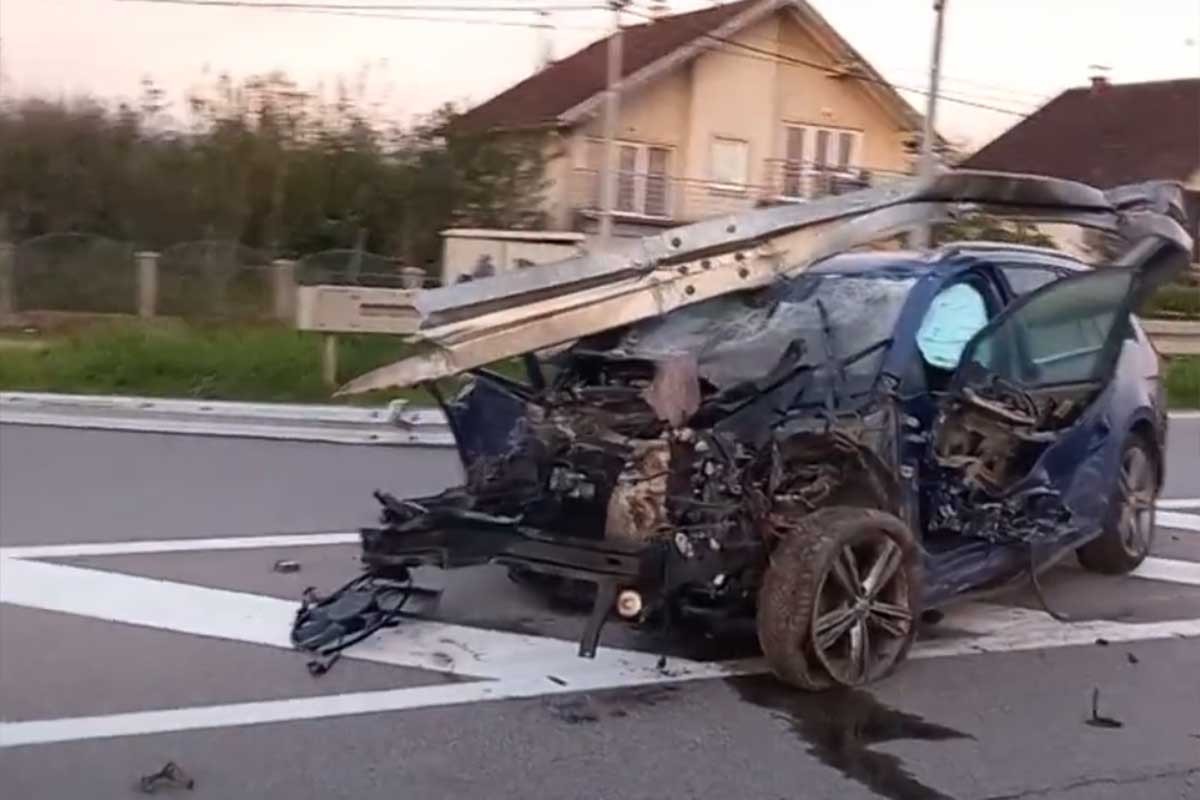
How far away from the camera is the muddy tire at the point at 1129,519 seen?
982 centimetres

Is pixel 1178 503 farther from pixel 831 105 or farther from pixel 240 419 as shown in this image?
pixel 831 105

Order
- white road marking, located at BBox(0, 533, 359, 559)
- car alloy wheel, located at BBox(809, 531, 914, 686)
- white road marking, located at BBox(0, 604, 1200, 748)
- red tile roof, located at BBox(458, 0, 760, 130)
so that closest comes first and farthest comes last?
1. white road marking, located at BBox(0, 604, 1200, 748)
2. car alloy wheel, located at BBox(809, 531, 914, 686)
3. white road marking, located at BBox(0, 533, 359, 559)
4. red tile roof, located at BBox(458, 0, 760, 130)

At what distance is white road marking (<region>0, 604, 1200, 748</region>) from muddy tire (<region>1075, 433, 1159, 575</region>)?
99 centimetres

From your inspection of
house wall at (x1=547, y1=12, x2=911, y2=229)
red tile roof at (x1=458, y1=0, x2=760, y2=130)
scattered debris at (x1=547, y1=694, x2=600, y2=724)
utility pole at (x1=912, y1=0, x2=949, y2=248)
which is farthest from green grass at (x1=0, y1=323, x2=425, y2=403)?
house wall at (x1=547, y1=12, x2=911, y2=229)

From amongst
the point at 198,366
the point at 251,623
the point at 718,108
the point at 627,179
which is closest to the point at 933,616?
the point at 251,623

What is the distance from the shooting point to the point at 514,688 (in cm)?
721

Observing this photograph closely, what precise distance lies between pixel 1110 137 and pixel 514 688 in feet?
137

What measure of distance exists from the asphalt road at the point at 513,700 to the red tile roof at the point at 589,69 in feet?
95.1

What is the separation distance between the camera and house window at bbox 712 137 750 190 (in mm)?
41406

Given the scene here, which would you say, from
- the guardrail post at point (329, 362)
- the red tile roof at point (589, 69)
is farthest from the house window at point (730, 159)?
the guardrail post at point (329, 362)

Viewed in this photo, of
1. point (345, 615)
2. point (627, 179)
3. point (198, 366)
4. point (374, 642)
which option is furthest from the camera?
point (627, 179)

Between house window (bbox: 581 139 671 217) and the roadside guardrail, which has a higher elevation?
house window (bbox: 581 139 671 217)

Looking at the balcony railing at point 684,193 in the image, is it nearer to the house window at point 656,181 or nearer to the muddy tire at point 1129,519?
the house window at point 656,181

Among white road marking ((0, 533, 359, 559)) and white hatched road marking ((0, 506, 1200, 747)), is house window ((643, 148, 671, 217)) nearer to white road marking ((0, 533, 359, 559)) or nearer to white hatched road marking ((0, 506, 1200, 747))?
white road marking ((0, 533, 359, 559))
